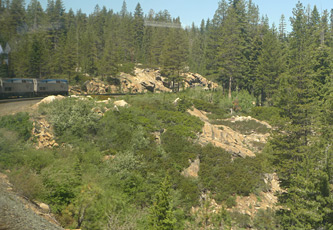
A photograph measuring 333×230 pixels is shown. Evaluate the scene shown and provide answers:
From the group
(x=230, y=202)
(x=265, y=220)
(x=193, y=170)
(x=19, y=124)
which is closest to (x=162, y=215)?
(x=230, y=202)

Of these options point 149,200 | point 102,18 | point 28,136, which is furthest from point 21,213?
point 102,18

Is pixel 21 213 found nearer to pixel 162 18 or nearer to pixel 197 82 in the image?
pixel 197 82

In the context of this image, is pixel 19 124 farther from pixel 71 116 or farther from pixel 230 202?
pixel 230 202

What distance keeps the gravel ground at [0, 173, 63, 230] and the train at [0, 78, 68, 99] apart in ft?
71.9

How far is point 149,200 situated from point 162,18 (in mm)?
104732

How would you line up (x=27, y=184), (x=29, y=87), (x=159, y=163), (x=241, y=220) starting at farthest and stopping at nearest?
(x=29, y=87)
(x=159, y=163)
(x=241, y=220)
(x=27, y=184)

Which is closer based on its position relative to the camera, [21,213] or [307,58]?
[21,213]

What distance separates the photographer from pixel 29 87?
35094 millimetres

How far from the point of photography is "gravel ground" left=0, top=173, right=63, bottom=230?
7.68 m

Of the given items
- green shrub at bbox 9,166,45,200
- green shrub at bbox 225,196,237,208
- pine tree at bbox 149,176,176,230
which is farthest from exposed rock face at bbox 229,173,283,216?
green shrub at bbox 9,166,45,200

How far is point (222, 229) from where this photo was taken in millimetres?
17125

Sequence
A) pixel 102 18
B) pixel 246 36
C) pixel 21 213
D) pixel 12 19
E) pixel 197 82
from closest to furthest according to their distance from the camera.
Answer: pixel 21 213 < pixel 12 19 < pixel 246 36 < pixel 197 82 < pixel 102 18

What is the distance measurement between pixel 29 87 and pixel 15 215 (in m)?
30.4

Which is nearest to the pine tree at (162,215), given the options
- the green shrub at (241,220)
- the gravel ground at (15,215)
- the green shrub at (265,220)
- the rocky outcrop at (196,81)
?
the gravel ground at (15,215)
